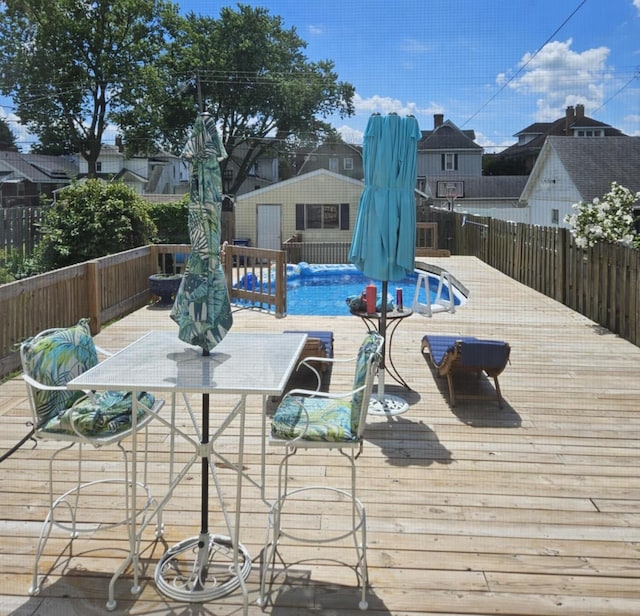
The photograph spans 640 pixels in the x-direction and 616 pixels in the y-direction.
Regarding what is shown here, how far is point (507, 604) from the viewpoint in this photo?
2186 millimetres

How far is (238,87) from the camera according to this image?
23.9 metres

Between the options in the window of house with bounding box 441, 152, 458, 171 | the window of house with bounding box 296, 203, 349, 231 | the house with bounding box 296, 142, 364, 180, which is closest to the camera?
the window of house with bounding box 296, 203, 349, 231

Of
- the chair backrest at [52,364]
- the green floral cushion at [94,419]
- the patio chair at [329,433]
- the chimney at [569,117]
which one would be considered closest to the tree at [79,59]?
the chimney at [569,117]

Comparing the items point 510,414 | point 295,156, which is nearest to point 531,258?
point 510,414

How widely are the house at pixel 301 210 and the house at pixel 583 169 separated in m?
5.33

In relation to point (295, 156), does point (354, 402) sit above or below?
below

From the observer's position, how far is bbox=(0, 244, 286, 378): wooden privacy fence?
514 centimetres

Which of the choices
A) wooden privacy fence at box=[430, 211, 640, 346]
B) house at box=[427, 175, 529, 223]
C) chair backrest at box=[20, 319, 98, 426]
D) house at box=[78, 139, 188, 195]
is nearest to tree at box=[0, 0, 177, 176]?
house at box=[78, 139, 188, 195]

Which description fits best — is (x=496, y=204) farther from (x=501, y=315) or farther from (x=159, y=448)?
(x=159, y=448)

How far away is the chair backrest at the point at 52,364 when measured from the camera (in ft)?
8.09

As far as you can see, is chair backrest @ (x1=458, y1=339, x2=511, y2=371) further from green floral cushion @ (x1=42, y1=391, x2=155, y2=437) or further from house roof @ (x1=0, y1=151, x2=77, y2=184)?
house roof @ (x1=0, y1=151, x2=77, y2=184)

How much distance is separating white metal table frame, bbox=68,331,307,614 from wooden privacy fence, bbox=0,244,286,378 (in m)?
1.71

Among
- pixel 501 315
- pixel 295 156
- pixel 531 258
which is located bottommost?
pixel 501 315

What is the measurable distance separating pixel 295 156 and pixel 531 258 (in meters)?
19.3
